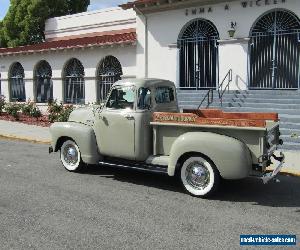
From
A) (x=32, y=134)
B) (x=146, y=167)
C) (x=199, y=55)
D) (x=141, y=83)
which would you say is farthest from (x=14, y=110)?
(x=146, y=167)

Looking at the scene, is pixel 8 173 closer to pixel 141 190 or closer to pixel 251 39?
pixel 141 190

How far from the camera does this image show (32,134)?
48.9 feet

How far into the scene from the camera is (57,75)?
2195 cm

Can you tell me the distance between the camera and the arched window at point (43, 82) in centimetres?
2298

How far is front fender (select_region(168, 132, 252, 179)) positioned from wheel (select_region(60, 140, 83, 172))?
9.47 ft

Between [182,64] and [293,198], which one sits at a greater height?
[182,64]

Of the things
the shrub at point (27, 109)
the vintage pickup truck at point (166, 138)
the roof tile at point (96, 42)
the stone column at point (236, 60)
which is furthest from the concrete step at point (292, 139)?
the shrub at point (27, 109)

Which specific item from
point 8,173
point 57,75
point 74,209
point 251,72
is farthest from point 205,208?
point 57,75

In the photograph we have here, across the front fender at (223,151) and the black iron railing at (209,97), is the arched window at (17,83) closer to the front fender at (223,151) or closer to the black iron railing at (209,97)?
the black iron railing at (209,97)

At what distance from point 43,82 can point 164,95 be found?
16532 millimetres

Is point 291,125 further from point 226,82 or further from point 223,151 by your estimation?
point 223,151

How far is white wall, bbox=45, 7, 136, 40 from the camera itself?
2252cm

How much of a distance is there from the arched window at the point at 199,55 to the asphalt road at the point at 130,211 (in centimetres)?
910

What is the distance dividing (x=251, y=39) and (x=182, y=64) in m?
3.33
